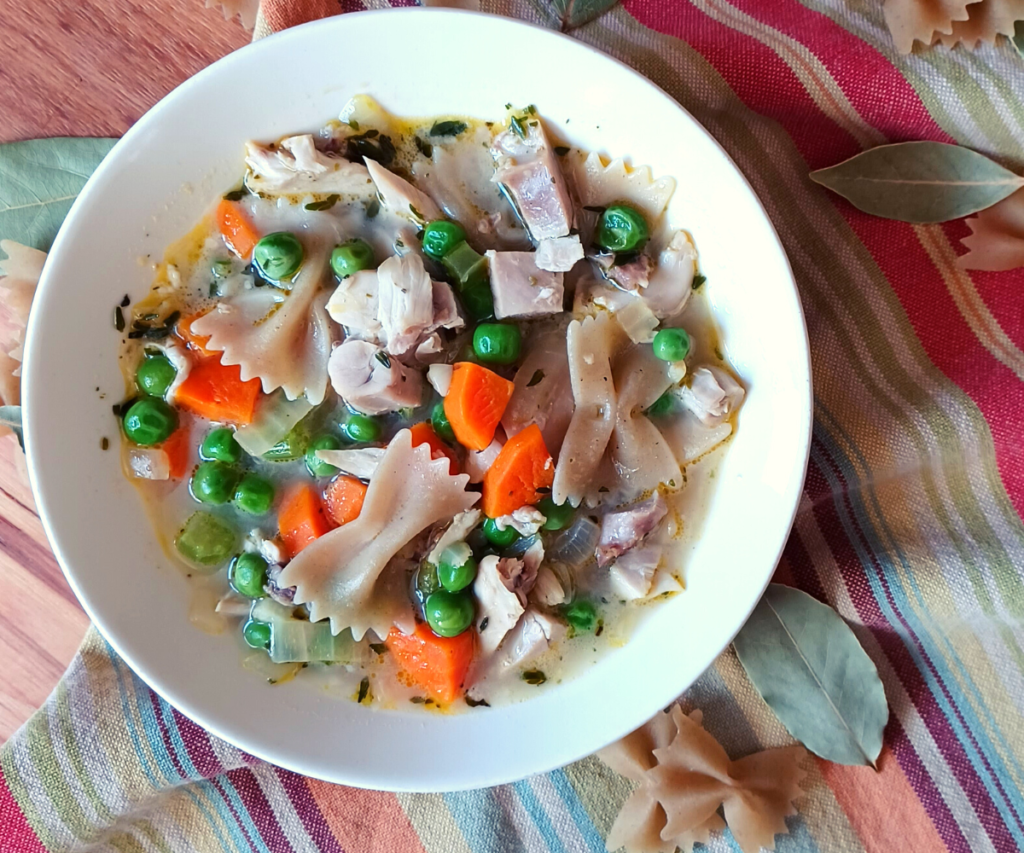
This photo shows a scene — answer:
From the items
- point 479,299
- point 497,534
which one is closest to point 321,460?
point 497,534

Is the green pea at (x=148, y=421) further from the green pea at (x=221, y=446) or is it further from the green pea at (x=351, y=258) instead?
the green pea at (x=351, y=258)

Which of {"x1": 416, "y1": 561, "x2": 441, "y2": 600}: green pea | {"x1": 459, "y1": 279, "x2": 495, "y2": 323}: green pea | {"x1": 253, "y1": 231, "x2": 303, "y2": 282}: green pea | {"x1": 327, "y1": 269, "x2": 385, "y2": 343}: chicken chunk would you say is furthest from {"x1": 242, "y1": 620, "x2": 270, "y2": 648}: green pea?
{"x1": 459, "y1": 279, "x2": 495, "y2": 323}: green pea

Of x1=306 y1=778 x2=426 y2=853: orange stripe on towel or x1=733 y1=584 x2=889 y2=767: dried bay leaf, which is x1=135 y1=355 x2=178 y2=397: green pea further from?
x1=733 y1=584 x2=889 y2=767: dried bay leaf

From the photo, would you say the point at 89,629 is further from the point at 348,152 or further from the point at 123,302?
the point at 348,152

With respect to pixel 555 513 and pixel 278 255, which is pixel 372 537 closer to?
pixel 555 513

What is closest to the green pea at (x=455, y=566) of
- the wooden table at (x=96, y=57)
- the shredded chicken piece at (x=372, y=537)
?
the shredded chicken piece at (x=372, y=537)
